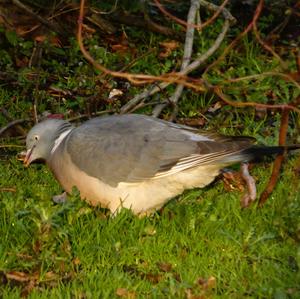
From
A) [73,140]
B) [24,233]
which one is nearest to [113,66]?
[73,140]

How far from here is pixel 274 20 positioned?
8.88 meters

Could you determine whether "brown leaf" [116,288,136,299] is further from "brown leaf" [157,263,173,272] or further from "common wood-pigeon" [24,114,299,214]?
"common wood-pigeon" [24,114,299,214]

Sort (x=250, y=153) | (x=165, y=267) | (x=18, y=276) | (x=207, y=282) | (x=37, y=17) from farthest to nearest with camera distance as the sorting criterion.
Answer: (x=37, y=17) < (x=250, y=153) < (x=165, y=267) < (x=18, y=276) < (x=207, y=282)

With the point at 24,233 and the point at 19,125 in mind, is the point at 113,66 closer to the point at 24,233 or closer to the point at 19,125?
the point at 19,125

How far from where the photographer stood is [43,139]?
6438 mm

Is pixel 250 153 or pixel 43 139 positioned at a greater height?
pixel 250 153

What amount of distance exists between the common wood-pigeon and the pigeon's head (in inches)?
13.7

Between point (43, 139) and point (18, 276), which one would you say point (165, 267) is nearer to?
point (18, 276)

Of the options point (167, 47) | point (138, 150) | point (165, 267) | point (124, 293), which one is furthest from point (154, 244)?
point (167, 47)

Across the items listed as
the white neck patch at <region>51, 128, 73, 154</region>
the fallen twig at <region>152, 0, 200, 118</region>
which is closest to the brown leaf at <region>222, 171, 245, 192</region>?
the fallen twig at <region>152, 0, 200, 118</region>

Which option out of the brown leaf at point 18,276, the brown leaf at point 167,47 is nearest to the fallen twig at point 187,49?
the brown leaf at point 167,47

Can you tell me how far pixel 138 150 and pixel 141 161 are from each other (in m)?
0.08

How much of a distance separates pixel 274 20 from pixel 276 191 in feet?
10.0

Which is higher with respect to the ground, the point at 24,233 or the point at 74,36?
the point at 24,233
